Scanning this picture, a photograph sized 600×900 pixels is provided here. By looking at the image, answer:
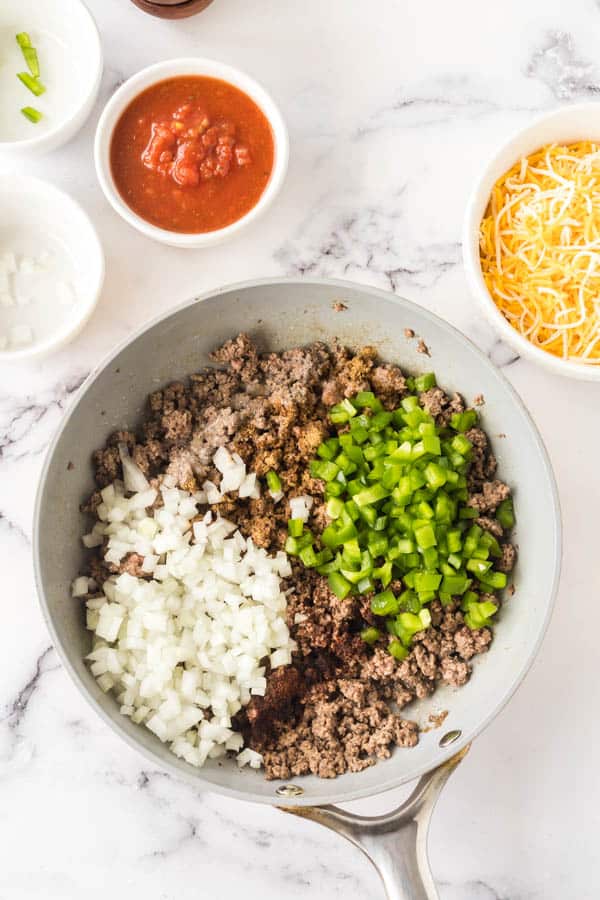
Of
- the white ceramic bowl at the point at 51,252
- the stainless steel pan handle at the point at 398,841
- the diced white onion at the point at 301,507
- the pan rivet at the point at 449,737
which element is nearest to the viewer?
the stainless steel pan handle at the point at 398,841

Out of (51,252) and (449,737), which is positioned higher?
(51,252)

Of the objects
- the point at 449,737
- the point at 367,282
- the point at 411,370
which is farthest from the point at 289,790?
the point at 367,282

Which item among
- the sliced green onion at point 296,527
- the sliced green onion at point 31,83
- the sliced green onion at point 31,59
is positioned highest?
the sliced green onion at point 31,59

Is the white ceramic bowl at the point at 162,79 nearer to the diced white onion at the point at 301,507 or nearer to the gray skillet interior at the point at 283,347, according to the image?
the gray skillet interior at the point at 283,347

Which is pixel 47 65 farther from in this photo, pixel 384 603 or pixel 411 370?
pixel 384 603

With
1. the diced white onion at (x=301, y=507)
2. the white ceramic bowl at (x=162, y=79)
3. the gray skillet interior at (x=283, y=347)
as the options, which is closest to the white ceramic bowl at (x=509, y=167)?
the gray skillet interior at (x=283, y=347)
